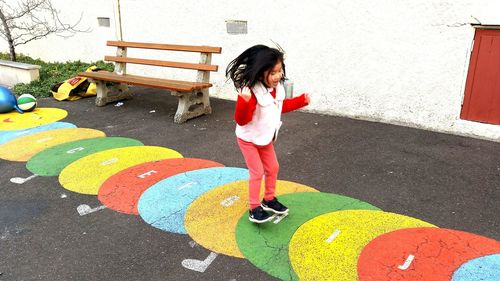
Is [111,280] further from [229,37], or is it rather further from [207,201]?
[229,37]

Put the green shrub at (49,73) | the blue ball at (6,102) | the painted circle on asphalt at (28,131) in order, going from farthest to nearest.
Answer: the green shrub at (49,73)
the blue ball at (6,102)
the painted circle on asphalt at (28,131)

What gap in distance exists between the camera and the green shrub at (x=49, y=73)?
7.32 meters

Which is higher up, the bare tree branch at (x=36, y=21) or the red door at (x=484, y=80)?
the bare tree branch at (x=36, y=21)

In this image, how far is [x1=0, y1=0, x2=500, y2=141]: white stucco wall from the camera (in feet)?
15.8

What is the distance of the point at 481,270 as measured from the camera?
8.12 ft

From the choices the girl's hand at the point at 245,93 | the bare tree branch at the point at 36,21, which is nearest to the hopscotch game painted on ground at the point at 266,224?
the girl's hand at the point at 245,93

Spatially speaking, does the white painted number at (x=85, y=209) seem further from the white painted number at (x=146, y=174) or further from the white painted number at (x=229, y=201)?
the white painted number at (x=229, y=201)

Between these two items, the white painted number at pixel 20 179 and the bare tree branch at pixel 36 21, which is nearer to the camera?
the white painted number at pixel 20 179

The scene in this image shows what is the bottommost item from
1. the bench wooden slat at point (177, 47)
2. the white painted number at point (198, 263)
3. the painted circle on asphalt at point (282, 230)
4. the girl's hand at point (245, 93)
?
the white painted number at point (198, 263)

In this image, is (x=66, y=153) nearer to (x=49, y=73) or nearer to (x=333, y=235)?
(x=333, y=235)

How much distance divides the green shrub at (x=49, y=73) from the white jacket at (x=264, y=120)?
5700mm

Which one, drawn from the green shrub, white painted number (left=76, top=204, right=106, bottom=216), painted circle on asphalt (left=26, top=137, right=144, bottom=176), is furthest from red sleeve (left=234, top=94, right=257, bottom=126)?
the green shrub

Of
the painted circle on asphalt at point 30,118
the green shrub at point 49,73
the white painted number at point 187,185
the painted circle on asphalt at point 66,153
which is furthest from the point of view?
the green shrub at point 49,73

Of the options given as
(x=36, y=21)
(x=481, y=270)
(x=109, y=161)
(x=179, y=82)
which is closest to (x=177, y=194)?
(x=109, y=161)
